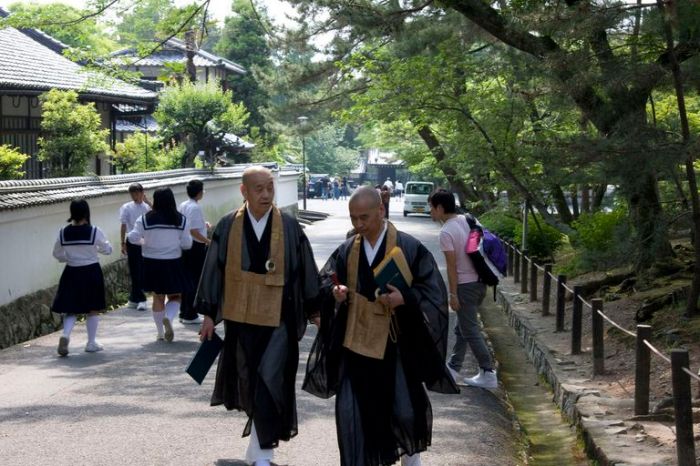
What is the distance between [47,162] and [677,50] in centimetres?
1494

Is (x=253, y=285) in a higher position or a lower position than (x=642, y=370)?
higher

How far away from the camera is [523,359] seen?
13.5 metres

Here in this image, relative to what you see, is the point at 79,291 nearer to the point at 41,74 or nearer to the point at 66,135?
the point at 66,135

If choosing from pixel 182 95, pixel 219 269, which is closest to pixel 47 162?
pixel 182 95

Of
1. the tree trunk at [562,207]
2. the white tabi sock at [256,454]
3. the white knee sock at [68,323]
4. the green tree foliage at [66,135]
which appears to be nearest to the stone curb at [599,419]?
the white tabi sock at [256,454]

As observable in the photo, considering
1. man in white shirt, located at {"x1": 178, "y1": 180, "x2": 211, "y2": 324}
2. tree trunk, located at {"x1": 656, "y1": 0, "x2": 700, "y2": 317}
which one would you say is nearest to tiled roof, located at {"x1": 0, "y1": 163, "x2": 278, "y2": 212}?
man in white shirt, located at {"x1": 178, "y1": 180, "x2": 211, "y2": 324}

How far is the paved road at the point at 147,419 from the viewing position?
6816mm

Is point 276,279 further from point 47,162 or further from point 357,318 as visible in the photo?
point 47,162

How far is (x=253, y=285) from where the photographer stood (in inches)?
262

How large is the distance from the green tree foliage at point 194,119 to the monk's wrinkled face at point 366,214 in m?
25.6

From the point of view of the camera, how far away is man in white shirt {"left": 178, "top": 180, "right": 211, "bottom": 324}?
12.5 metres

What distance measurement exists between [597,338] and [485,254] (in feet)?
4.76

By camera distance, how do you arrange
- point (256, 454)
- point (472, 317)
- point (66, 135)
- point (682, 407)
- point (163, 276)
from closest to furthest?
point (682, 407) → point (256, 454) → point (472, 317) → point (163, 276) → point (66, 135)

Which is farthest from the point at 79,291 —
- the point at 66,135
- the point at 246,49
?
the point at 246,49
